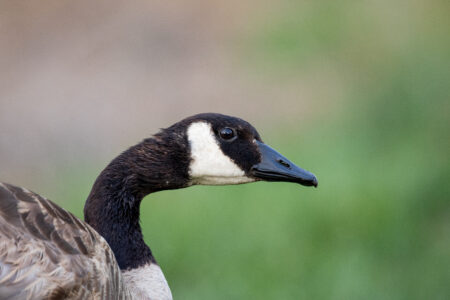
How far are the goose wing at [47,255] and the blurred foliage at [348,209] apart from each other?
2196 mm

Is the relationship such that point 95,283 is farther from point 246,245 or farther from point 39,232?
point 246,245

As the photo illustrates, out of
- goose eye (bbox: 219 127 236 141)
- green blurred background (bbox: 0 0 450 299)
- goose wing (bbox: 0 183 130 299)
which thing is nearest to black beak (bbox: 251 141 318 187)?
goose eye (bbox: 219 127 236 141)

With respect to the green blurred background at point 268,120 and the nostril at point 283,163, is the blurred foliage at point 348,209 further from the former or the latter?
the nostril at point 283,163

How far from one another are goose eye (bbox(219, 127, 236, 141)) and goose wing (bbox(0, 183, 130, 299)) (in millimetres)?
843

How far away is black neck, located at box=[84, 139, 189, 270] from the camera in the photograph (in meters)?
3.68

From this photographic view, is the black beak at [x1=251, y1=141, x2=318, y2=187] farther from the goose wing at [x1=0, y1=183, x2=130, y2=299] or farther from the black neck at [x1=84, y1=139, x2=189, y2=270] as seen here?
the goose wing at [x1=0, y1=183, x2=130, y2=299]

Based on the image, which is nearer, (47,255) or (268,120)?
(47,255)

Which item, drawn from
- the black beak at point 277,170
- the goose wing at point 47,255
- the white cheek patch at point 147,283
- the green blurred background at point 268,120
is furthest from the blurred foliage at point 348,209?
the goose wing at point 47,255

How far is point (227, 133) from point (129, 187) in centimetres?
54

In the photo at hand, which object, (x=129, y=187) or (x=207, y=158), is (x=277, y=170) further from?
(x=129, y=187)

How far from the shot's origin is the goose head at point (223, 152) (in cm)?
369

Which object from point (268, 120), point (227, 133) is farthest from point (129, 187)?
point (268, 120)

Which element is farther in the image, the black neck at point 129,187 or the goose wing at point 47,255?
the black neck at point 129,187

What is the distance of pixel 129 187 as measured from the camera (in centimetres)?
372
